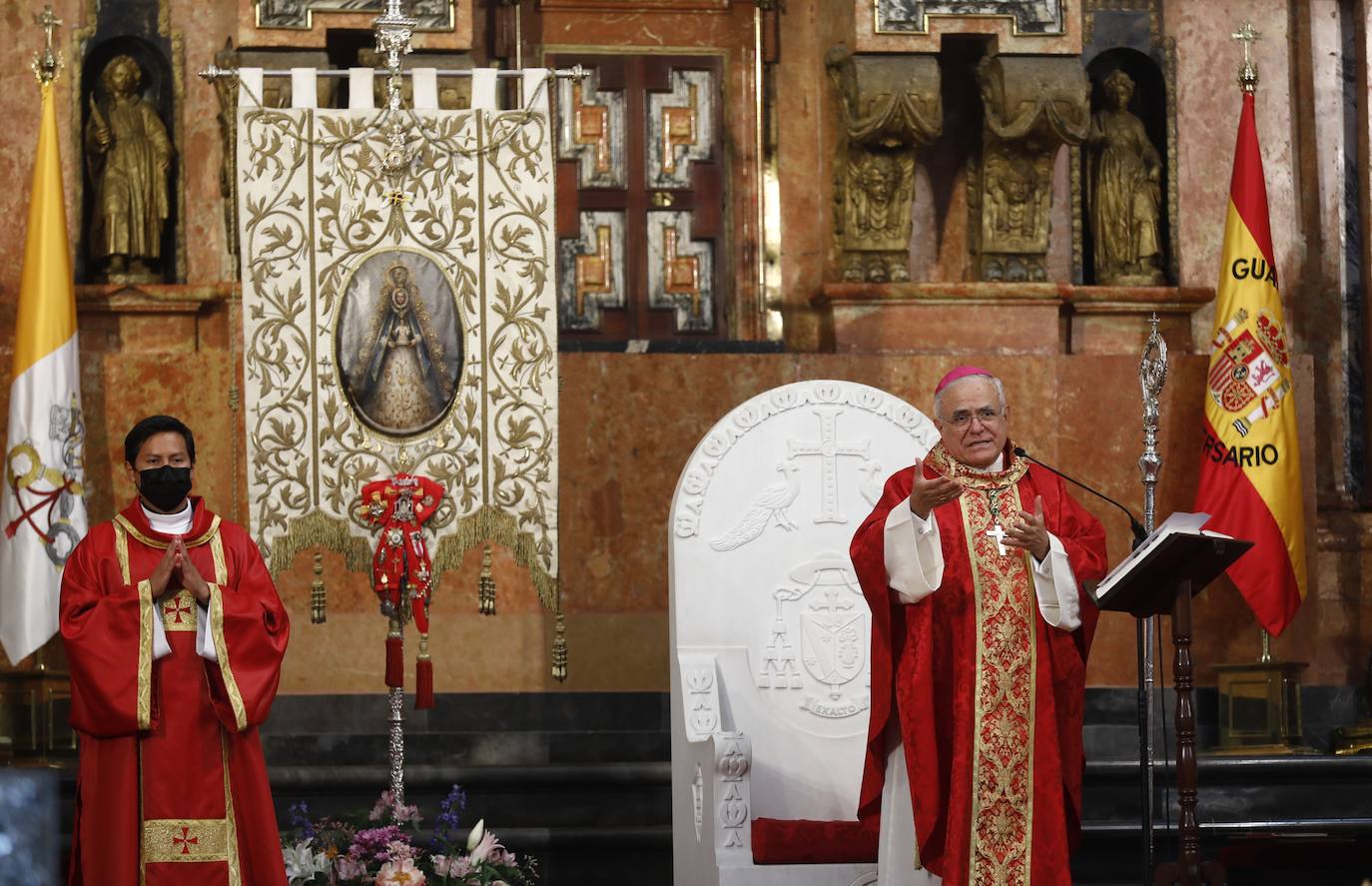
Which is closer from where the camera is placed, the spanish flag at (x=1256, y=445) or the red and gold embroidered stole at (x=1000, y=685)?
the red and gold embroidered stole at (x=1000, y=685)

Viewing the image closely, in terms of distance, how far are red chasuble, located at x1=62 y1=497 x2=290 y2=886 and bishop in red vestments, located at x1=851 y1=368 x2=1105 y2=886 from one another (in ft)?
5.91

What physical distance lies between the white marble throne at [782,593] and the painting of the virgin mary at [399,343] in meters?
1.05

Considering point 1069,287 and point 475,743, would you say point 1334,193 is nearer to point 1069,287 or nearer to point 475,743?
point 1069,287

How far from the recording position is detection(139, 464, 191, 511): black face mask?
21.1 feet

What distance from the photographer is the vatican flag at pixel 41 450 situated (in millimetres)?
8820

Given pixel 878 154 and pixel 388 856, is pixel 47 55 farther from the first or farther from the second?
pixel 388 856

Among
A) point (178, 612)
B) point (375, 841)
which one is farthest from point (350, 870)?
point (178, 612)

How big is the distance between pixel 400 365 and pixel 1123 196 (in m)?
3.84

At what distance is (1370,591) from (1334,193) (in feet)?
6.11

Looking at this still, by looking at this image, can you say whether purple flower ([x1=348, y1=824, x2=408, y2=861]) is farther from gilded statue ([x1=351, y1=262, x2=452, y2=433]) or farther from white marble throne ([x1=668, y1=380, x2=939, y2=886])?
gilded statue ([x1=351, y1=262, x2=452, y2=433])

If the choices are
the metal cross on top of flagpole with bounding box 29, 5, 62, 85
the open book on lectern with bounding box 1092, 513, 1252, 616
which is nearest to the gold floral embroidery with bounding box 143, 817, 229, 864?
the open book on lectern with bounding box 1092, 513, 1252, 616

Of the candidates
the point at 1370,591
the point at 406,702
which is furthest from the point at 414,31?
the point at 1370,591

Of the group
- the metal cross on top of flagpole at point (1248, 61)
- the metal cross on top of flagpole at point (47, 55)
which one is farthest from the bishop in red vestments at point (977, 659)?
the metal cross on top of flagpole at point (47, 55)

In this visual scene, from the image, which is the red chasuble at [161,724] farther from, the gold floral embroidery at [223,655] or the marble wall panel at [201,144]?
the marble wall panel at [201,144]
